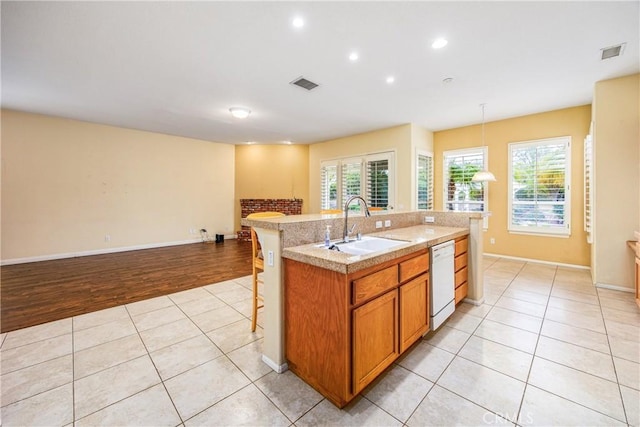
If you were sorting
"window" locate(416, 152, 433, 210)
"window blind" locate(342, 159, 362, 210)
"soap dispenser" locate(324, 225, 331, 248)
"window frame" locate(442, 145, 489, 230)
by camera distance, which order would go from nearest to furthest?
"soap dispenser" locate(324, 225, 331, 248)
"window frame" locate(442, 145, 489, 230)
"window" locate(416, 152, 433, 210)
"window blind" locate(342, 159, 362, 210)

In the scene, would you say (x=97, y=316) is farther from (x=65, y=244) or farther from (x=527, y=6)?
(x=527, y=6)

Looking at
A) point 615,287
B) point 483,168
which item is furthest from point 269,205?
point 615,287

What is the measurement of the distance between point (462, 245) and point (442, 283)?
770 mm

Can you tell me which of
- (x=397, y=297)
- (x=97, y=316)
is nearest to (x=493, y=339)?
(x=397, y=297)

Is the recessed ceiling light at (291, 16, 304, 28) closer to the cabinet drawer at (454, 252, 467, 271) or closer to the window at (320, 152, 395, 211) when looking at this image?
the cabinet drawer at (454, 252, 467, 271)

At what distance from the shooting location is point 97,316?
9.39 feet

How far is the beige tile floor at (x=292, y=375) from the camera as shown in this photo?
1.58 m

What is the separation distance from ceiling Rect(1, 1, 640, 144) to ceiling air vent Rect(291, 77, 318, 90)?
89 millimetres

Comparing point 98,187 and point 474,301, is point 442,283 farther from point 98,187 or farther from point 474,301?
point 98,187

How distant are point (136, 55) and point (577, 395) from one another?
4.84 meters

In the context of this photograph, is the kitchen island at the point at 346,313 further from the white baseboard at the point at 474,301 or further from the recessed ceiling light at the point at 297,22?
the recessed ceiling light at the point at 297,22

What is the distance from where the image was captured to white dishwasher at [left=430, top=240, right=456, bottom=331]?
238 cm

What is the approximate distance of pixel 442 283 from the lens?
2512 mm

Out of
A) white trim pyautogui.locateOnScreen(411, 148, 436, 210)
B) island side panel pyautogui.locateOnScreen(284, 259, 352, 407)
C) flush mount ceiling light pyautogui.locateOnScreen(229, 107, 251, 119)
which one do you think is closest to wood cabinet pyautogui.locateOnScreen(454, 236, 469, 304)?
island side panel pyautogui.locateOnScreen(284, 259, 352, 407)
